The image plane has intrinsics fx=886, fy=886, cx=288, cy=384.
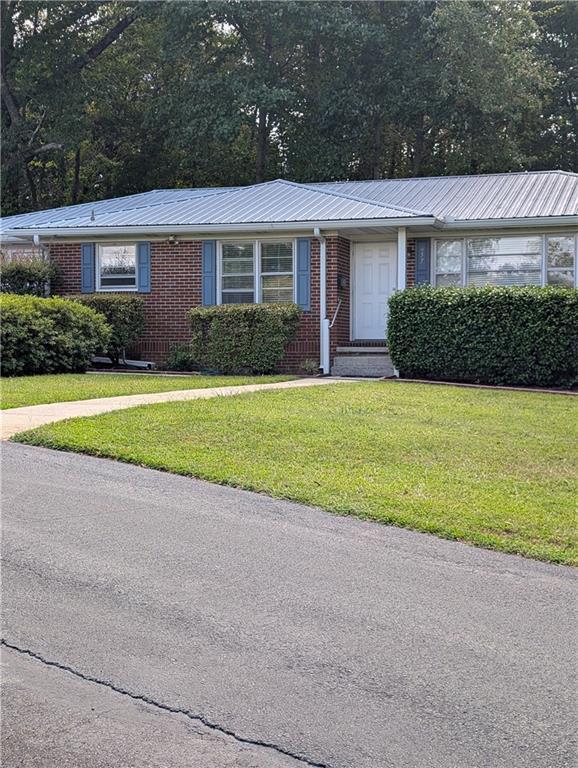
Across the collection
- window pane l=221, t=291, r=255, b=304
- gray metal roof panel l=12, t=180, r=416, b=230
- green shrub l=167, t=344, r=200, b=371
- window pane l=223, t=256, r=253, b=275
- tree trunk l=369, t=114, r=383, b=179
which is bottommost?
green shrub l=167, t=344, r=200, b=371

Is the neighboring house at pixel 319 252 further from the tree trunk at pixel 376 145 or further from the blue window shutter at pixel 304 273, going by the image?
the tree trunk at pixel 376 145

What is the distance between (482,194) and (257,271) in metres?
5.48

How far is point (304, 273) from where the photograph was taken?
17.7 meters

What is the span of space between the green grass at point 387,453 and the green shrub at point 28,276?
900 cm

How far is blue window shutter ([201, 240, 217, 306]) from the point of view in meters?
18.4

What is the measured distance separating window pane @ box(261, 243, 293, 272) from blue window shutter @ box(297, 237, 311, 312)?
12.4 inches

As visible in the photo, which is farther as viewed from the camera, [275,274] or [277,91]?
[277,91]

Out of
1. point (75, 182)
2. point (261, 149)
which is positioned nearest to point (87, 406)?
point (261, 149)

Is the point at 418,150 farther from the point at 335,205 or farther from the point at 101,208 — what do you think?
the point at 101,208

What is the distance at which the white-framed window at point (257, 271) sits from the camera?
18109 millimetres

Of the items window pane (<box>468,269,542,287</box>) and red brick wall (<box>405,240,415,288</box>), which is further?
red brick wall (<box>405,240,415,288</box>)

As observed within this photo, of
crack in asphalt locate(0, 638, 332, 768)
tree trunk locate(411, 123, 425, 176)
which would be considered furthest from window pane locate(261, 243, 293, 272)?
crack in asphalt locate(0, 638, 332, 768)

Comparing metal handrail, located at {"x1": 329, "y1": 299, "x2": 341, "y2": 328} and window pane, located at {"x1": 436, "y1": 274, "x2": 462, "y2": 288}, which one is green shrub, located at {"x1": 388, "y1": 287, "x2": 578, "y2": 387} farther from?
window pane, located at {"x1": 436, "y1": 274, "x2": 462, "y2": 288}

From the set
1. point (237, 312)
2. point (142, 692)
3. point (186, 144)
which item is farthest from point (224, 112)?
point (142, 692)
